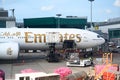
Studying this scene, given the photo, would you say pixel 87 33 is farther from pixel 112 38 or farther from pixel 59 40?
pixel 112 38

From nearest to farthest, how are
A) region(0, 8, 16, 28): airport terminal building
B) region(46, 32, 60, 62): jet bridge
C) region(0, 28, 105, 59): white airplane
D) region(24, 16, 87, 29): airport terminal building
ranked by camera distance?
region(0, 28, 105, 59): white airplane → region(46, 32, 60, 62): jet bridge → region(0, 8, 16, 28): airport terminal building → region(24, 16, 87, 29): airport terminal building

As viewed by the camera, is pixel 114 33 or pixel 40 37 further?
pixel 114 33

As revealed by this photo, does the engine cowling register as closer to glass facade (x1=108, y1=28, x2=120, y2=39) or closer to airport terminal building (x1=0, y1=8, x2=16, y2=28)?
airport terminal building (x1=0, y1=8, x2=16, y2=28)

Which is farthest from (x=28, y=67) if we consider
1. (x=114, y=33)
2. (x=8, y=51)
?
(x=114, y=33)

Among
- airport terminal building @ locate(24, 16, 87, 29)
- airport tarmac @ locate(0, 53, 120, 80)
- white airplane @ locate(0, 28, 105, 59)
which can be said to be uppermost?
airport terminal building @ locate(24, 16, 87, 29)

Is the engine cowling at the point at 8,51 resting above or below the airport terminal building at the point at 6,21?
below

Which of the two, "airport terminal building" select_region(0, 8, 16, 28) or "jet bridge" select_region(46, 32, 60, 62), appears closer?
"jet bridge" select_region(46, 32, 60, 62)

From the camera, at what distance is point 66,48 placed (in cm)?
4531

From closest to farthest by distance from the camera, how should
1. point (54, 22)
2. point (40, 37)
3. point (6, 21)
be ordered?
point (40, 37)
point (6, 21)
point (54, 22)

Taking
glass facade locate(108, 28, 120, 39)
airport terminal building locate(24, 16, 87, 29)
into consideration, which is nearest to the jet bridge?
airport terminal building locate(24, 16, 87, 29)

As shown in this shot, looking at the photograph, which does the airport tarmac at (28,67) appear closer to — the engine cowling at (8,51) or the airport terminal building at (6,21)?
the engine cowling at (8,51)

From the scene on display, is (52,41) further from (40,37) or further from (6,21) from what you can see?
(6,21)

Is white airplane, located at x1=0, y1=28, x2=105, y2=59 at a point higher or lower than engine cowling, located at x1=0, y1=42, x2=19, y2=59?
higher

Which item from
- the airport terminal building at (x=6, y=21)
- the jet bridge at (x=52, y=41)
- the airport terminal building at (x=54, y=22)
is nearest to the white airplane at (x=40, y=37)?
the jet bridge at (x=52, y=41)
